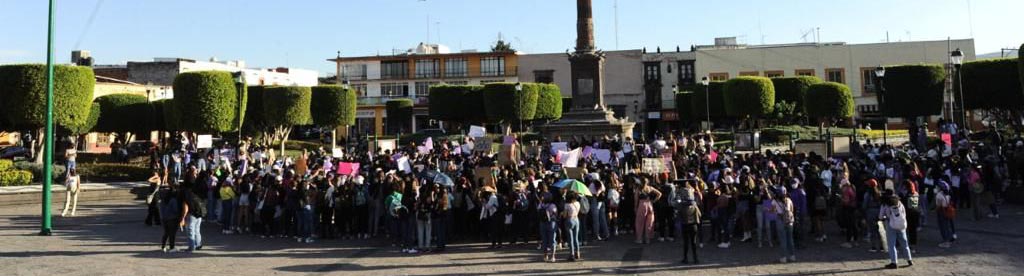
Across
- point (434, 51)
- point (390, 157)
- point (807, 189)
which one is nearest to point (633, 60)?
point (434, 51)

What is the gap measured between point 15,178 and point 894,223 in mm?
26529

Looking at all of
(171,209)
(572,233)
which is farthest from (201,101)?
(572,233)

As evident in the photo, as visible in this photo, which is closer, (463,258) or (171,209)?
(463,258)

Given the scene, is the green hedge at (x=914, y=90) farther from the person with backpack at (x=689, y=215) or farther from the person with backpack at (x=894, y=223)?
the person with backpack at (x=689, y=215)

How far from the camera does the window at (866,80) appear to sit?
207 feet

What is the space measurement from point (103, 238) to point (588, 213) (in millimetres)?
9818

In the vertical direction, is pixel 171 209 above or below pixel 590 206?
above

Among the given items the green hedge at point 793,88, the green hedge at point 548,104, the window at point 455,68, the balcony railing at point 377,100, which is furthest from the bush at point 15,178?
the window at point 455,68

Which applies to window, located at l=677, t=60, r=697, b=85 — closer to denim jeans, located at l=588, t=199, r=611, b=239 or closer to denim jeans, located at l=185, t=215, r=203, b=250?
denim jeans, located at l=588, t=199, r=611, b=239

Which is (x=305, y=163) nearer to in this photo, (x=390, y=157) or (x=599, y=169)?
(x=390, y=157)

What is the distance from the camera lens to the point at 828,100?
44.6m

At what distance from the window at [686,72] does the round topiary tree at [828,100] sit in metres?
21.6

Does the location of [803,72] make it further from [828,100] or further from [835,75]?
[828,100]

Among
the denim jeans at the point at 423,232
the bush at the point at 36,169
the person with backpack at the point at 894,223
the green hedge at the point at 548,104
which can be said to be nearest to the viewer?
the person with backpack at the point at 894,223
